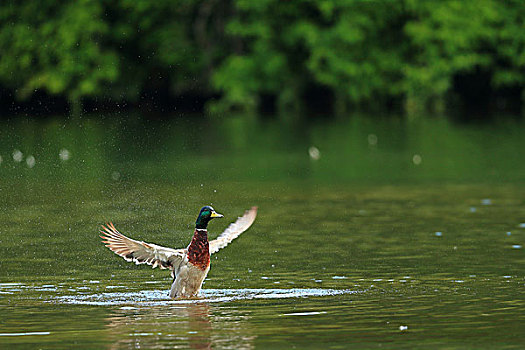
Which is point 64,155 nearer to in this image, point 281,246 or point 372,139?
point 372,139

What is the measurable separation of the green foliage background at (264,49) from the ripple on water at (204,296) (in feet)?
154

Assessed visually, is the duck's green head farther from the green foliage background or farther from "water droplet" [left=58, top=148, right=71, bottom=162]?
the green foliage background

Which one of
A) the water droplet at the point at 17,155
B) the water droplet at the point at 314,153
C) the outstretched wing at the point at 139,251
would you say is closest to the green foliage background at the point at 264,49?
the water droplet at the point at 314,153

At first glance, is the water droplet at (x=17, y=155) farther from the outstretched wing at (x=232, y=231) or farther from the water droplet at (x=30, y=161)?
the outstretched wing at (x=232, y=231)

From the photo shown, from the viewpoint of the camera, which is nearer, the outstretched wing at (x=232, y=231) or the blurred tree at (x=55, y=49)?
the outstretched wing at (x=232, y=231)

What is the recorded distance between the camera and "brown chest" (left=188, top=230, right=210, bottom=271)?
43.4 feet

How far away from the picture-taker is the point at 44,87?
219 feet

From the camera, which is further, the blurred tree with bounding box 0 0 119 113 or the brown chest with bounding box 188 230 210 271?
the blurred tree with bounding box 0 0 119 113

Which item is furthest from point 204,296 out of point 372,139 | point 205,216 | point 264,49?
point 264,49

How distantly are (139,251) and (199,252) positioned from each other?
0.66 metres

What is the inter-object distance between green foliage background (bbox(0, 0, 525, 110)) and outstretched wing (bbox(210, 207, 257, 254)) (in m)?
46.0

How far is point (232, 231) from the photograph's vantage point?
14.1m

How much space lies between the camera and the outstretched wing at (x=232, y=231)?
547 inches

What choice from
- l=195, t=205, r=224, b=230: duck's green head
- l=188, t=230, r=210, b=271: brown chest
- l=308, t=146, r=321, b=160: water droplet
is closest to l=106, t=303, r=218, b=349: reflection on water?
l=188, t=230, r=210, b=271: brown chest
